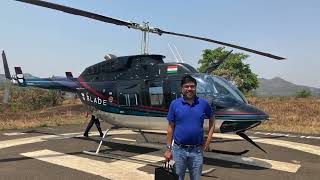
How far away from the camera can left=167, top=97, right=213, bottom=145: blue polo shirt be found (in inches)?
241

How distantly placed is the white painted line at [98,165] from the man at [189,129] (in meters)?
3.65

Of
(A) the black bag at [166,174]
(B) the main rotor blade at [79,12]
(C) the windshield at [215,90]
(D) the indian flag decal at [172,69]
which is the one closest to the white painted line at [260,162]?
(C) the windshield at [215,90]

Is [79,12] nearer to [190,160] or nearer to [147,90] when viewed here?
[147,90]

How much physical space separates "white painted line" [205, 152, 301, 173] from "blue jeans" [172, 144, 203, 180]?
5389 millimetres

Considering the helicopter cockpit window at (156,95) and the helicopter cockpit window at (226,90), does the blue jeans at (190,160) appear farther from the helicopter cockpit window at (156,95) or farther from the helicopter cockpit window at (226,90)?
the helicopter cockpit window at (156,95)

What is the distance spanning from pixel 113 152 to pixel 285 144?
6575mm

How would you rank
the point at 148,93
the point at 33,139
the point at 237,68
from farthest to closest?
the point at 237,68
the point at 33,139
the point at 148,93

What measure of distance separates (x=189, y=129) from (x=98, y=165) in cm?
564

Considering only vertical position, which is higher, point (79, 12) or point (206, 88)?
point (79, 12)

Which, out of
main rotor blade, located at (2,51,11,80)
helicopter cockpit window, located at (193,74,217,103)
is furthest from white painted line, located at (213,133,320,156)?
main rotor blade, located at (2,51,11,80)

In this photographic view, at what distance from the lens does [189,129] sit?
6121mm

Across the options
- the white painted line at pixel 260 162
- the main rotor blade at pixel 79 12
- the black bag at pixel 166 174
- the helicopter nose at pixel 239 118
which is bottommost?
the white painted line at pixel 260 162

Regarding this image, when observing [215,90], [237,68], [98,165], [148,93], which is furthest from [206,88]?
[237,68]

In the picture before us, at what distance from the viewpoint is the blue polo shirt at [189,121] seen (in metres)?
6.12
